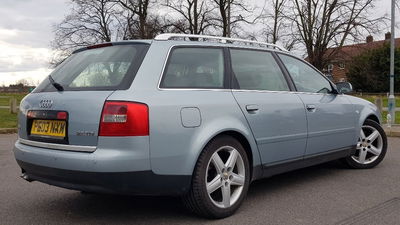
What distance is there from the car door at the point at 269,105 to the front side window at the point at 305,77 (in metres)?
0.22

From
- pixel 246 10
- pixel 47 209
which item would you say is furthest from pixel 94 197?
pixel 246 10

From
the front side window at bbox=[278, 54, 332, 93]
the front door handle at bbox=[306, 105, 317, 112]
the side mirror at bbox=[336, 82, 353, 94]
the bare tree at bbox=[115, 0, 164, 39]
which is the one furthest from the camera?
the bare tree at bbox=[115, 0, 164, 39]

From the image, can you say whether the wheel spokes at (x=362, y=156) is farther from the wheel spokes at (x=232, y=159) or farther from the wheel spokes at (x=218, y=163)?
the wheel spokes at (x=218, y=163)

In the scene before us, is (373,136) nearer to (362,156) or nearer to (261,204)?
(362,156)

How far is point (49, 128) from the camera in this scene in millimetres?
3686

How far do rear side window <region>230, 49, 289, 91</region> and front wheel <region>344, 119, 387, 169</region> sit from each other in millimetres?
1897

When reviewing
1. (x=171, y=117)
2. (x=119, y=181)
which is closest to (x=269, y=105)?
(x=171, y=117)

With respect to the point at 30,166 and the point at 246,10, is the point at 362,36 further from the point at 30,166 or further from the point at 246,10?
the point at 30,166

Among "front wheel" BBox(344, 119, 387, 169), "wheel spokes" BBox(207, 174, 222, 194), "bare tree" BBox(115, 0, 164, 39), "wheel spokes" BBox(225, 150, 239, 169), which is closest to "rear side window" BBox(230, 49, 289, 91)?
"wheel spokes" BBox(225, 150, 239, 169)

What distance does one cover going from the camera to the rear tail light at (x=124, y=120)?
11.0ft

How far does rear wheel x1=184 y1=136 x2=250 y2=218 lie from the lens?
145 inches

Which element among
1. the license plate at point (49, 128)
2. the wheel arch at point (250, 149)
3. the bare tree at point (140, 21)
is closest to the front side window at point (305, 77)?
the wheel arch at point (250, 149)

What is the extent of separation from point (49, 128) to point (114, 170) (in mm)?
772

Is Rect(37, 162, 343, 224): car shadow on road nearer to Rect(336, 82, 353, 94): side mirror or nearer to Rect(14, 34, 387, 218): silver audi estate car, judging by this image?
Rect(14, 34, 387, 218): silver audi estate car
